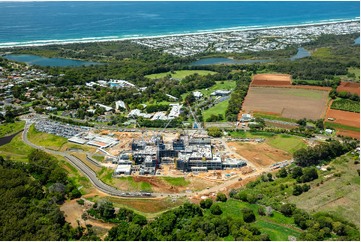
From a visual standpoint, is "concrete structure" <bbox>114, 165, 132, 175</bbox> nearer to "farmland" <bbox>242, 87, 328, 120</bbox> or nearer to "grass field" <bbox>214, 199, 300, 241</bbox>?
"grass field" <bbox>214, 199, 300, 241</bbox>

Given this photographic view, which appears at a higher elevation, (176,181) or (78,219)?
(176,181)

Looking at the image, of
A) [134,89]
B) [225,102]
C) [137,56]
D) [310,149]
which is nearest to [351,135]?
[310,149]

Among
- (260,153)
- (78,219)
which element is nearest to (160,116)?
(260,153)

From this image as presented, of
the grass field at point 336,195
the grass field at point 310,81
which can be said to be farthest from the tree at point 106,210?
the grass field at point 310,81

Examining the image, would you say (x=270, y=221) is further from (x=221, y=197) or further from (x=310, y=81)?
(x=310, y=81)

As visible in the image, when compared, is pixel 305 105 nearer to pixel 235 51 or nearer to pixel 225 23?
pixel 235 51
